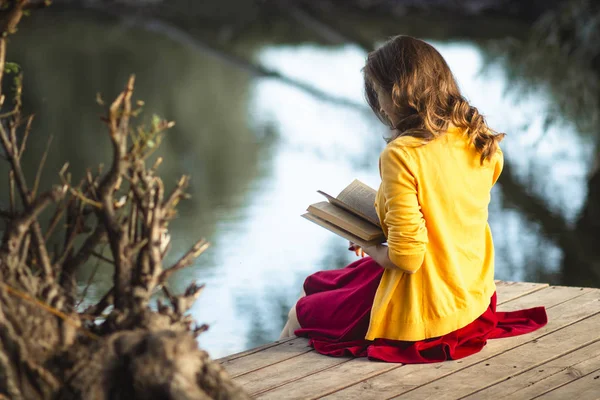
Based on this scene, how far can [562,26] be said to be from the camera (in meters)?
6.41

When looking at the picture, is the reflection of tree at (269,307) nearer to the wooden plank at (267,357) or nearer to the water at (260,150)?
the water at (260,150)

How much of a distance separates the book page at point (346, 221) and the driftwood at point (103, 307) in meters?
0.59

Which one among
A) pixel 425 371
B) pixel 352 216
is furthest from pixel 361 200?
pixel 425 371

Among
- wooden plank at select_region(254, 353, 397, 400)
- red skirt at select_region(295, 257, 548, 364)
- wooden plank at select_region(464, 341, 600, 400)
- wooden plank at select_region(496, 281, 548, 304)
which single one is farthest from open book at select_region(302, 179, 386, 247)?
wooden plank at select_region(496, 281, 548, 304)

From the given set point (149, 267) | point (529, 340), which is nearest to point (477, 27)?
point (529, 340)

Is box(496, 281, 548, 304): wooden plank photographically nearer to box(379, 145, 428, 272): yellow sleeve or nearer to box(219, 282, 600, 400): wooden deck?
box(219, 282, 600, 400): wooden deck

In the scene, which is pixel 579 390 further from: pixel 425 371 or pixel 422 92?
pixel 422 92

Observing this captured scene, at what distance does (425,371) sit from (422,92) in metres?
0.63

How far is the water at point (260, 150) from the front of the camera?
15.9ft

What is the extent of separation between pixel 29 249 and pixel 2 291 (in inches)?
7.5

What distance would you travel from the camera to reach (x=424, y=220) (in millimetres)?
2260

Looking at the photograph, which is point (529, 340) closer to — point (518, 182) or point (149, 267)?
point (149, 267)

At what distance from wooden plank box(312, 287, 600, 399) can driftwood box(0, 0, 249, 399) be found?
1.70ft

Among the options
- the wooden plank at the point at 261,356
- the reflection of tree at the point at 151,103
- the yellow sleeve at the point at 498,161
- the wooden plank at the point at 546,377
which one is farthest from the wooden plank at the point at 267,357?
the reflection of tree at the point at 151,103
